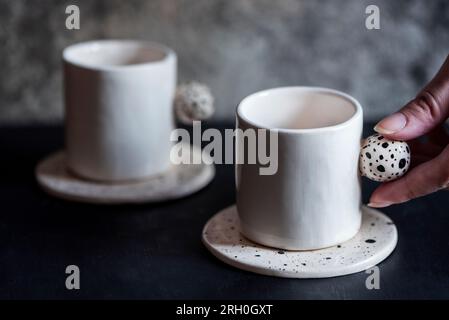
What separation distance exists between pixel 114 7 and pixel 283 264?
0.59m

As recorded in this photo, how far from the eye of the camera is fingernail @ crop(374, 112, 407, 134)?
780 millimetres

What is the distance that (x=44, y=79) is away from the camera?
4.15 feet

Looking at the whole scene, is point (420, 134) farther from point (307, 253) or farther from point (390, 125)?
point (307, 253)

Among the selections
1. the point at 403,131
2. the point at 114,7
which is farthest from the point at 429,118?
the point at 114,7

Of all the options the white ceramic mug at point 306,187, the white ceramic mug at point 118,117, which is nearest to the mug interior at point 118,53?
the white ceramic mug at point 118,117

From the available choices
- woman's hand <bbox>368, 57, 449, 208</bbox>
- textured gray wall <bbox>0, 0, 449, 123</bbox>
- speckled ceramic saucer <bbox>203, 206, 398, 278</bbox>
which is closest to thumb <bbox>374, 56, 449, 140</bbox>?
woman's hand <bbox>368, 57, 449, 208</bbox>

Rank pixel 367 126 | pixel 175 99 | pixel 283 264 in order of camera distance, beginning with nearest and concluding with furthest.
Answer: pixel 283 264 < pixel 175 99 < pixel 367 126

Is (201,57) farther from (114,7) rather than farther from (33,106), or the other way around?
(33,106)

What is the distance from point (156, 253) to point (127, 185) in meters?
0.17

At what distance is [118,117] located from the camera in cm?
96

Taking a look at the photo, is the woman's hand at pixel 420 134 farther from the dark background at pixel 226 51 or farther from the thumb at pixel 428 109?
the dark background at pixel 226 51

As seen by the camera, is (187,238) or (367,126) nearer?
(187,238)

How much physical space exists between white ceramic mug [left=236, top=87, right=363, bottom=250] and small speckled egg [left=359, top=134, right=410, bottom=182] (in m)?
0.01

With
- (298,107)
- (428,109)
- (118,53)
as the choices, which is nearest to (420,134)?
(428,109)
